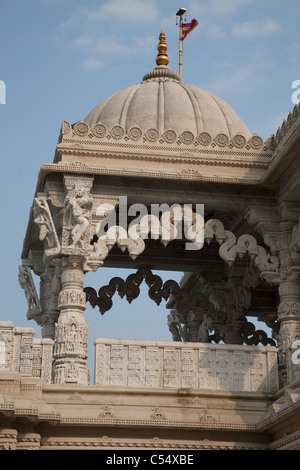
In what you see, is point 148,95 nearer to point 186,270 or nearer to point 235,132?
point 235,132

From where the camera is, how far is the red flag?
71.4 ft

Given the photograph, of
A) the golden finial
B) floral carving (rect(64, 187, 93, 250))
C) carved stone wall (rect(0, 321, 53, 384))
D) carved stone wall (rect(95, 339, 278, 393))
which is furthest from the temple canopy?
the golden finial

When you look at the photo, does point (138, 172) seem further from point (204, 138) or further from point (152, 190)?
point (204, 138)

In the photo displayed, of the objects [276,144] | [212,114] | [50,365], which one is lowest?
[50,365]

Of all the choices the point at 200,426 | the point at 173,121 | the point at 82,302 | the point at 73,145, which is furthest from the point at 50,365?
the point at 173,121

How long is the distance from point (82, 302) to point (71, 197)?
1.66m

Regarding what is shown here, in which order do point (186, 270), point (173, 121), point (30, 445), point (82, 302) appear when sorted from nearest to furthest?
point (30, 445) → point (82, 302) → point (173, 121) → point (186, 270)

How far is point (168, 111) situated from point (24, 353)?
5508 mm

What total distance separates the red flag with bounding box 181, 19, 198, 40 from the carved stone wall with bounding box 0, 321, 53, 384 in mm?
8485

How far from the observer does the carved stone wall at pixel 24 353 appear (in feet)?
51.0

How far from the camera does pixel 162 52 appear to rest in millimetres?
20797

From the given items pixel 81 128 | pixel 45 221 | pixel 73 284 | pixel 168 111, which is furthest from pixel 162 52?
pixel 73 284

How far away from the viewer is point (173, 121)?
18.7 meters

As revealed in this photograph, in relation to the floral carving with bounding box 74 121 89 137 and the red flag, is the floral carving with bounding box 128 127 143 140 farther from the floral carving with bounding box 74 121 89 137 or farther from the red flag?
the red flag
